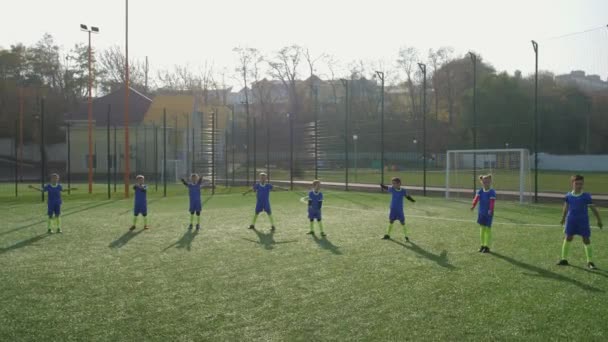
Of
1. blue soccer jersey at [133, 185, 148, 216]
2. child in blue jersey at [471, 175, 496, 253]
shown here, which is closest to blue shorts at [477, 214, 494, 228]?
child in blue jersey at [471, 175, 496, 253]

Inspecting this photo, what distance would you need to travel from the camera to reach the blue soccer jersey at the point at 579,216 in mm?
9570

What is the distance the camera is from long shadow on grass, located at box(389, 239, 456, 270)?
974cm

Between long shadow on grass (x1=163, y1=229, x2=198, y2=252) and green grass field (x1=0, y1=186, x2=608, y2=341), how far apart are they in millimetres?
44

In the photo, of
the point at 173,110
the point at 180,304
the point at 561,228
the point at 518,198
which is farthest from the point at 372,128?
the point at 180,304

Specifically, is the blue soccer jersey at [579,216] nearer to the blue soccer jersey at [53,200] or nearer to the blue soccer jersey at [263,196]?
the blue soccer jersey at [263,196]

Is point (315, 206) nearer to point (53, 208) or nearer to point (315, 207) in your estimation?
point (315, 207)

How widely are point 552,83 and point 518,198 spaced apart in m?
9.74

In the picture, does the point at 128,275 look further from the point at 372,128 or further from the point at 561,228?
the point at 372,128

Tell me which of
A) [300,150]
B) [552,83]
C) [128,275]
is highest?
[552,83]

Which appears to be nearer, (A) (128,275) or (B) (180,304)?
(B) (180,304)

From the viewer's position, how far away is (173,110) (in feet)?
175

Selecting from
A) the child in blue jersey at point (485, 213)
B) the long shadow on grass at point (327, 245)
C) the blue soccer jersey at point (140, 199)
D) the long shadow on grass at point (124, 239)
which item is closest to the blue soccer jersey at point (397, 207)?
the long shadow on grass at point (327, 245)

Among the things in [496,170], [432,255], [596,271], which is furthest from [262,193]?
[496,170]

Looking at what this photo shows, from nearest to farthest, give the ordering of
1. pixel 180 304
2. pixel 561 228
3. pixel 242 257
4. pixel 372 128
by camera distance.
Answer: pixel 180 304
pixel 242 257
pixel 561 228
pixel 372 128
